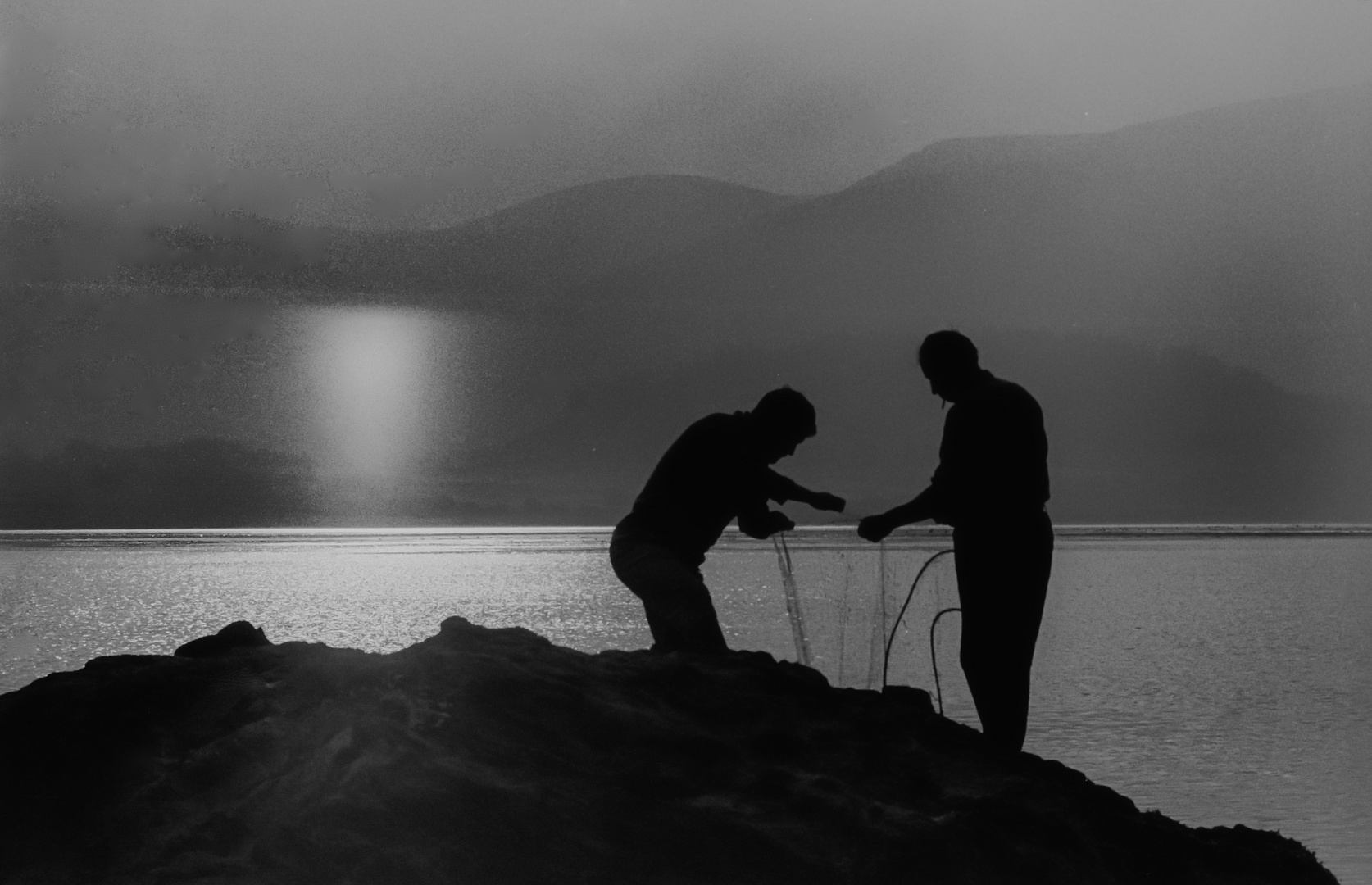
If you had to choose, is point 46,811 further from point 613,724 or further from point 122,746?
point 613,724

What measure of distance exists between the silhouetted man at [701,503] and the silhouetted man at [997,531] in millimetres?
529

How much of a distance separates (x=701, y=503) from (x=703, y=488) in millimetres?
75

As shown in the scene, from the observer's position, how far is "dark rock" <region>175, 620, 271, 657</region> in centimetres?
688

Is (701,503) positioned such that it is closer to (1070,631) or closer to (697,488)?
(697,488)

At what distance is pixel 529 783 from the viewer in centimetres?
553

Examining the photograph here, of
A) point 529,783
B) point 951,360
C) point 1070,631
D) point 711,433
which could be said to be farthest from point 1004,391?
point 1070,631

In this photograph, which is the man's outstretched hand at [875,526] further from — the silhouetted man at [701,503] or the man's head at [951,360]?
the man's head at [951,360]

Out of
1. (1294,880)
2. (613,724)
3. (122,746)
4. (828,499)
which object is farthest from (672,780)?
(1294,880)

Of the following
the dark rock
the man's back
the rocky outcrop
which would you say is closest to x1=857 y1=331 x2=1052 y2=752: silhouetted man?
the rocky outcrop

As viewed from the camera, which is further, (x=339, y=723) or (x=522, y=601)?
(x=522, y=601)

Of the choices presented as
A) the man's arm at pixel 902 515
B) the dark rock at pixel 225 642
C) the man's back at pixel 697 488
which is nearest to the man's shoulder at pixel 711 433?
the man's back at pixel 697 488

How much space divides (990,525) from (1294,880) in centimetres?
199

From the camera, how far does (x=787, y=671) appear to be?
6754 millimetres

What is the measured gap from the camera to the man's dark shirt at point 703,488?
6688 mm
